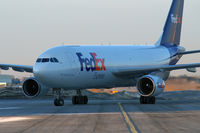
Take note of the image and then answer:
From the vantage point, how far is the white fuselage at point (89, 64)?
28.4 m

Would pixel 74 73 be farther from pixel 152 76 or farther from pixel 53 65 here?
pixel 152 76

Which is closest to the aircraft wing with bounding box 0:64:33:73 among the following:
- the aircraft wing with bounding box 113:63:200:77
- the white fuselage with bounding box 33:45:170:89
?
the white fuselage with bounding box 33:45:170:89

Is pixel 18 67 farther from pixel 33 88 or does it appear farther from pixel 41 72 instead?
pixel 41 72

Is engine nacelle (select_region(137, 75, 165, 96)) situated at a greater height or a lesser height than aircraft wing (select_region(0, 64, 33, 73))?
lesser

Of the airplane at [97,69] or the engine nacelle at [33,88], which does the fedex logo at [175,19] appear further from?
the engine nacelle at [33,88]

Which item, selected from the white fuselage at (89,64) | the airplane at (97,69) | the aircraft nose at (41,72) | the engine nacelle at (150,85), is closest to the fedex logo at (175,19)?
the airplane at (97,69)

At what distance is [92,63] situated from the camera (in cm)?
3105

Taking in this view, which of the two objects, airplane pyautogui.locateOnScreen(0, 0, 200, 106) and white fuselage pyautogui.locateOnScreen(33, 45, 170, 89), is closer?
white fuselage pyautogui.locateOnScreen(33, 45, 170, 89)

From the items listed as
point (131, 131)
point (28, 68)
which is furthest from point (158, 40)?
point (131, 131)

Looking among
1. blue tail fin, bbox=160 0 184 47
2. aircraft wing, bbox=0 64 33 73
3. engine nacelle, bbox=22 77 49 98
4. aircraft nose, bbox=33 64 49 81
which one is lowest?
engine nacelle, bbox=22 77 49 98

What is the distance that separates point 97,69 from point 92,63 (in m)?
0.73

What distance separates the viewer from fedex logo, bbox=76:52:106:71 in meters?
30.2

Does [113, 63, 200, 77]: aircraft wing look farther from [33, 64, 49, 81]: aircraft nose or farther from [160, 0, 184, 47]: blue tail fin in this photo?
[160, 0, 184, 47]: blue tail fin

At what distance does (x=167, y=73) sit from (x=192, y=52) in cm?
406
